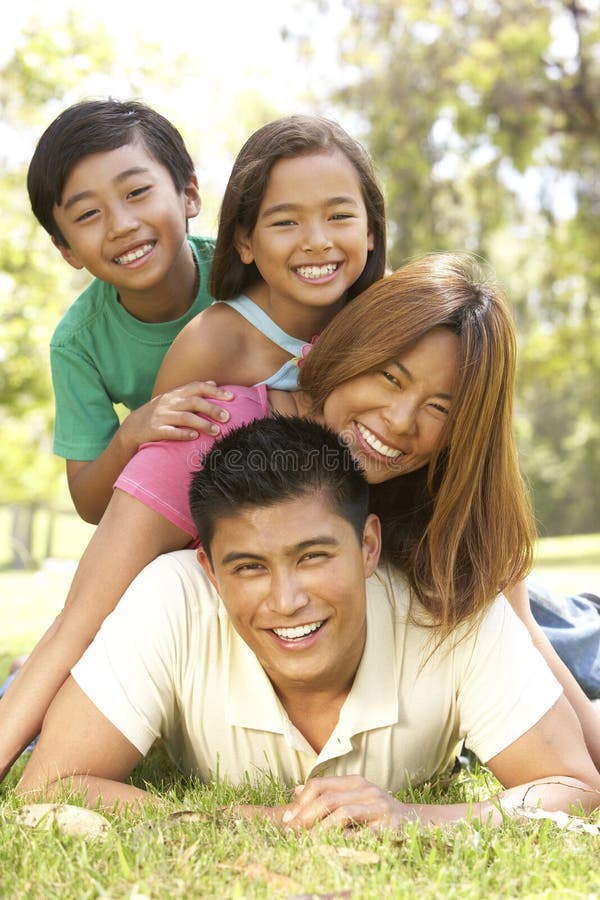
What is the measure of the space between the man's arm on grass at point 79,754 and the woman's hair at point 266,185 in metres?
1.72

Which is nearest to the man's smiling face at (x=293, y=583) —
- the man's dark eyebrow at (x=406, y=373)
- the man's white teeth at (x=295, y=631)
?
the man's white teeth at (x=295, y=631)

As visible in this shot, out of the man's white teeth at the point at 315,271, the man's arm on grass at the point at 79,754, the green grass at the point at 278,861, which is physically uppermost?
the man's white teeth at the point at 315,271

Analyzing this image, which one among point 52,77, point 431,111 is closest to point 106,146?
point 52,77

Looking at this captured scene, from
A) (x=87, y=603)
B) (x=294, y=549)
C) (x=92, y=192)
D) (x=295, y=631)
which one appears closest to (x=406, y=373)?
(x=294, y=549)

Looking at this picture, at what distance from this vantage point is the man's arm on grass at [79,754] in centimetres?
279

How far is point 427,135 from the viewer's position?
16.0 meters

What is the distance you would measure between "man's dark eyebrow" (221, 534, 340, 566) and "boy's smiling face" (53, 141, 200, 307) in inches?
61.6

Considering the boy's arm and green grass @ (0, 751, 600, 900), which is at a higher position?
the boy's arm

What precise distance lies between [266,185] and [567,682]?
1.99 m

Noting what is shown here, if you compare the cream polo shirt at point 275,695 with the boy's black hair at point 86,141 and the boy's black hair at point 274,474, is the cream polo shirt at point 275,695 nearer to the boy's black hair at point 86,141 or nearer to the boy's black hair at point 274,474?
the boy's black hair at point 274,474

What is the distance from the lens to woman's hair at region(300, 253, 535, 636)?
10.9 ft

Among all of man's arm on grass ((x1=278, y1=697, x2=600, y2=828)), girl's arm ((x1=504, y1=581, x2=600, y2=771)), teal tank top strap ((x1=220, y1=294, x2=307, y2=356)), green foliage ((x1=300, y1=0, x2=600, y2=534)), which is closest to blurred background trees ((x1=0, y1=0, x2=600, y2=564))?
green foliage ((x1=300, y1=0, x2=600, y2=534))

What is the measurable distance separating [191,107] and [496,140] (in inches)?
192

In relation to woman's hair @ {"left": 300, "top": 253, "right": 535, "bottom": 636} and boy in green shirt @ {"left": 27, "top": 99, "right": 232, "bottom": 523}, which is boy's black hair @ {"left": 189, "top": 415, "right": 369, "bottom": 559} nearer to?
woman's hair @ {"left": 300, "top": 253, "right": 535, "bottom": 636}
